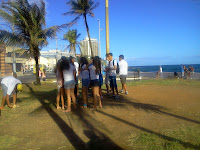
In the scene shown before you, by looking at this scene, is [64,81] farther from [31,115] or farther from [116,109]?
[116,109]

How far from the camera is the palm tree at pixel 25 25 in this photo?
9766 mm

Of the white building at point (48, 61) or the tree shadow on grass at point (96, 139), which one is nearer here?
the tree shadow on grass at point (96, 139)

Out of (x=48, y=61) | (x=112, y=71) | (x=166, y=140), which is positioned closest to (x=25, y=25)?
(x=112, y=71)

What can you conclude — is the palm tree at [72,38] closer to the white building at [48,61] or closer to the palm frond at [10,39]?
the white building at [48,61]

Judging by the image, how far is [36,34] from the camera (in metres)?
10.2

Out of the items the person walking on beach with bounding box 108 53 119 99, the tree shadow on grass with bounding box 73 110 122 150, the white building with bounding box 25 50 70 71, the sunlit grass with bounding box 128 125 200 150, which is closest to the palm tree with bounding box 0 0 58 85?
the person walking on beach with bounding box 108 53 119 99

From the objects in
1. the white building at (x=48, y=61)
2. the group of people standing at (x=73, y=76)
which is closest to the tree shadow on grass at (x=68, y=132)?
the group of people standing at (x=73, y=76)

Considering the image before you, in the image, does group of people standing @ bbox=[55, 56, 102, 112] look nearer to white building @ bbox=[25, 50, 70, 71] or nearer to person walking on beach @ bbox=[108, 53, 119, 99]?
person walking on beach @ bbox=[108, 53, 119, 99]

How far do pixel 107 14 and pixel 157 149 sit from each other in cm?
888

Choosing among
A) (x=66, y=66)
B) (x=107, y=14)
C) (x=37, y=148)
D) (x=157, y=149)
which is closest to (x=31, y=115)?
(x=66, y=66)

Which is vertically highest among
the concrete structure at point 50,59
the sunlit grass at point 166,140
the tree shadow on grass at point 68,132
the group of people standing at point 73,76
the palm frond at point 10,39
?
the concrete structure at point 50,59

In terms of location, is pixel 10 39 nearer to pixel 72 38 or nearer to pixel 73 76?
pixel 73 76

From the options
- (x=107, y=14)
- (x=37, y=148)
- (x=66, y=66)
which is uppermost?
(x=107, y=14)

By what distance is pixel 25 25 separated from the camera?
33.0 ft
